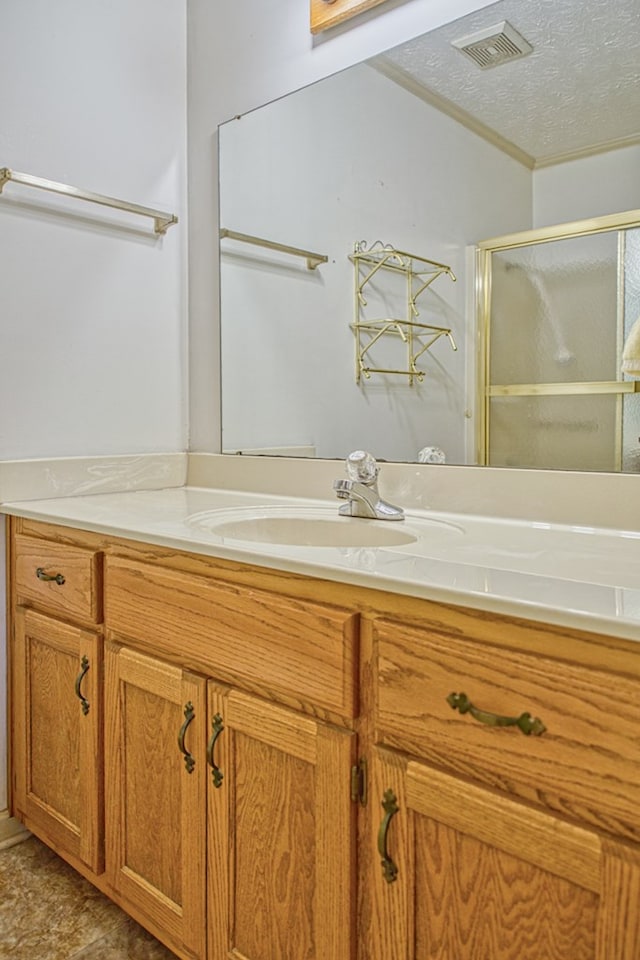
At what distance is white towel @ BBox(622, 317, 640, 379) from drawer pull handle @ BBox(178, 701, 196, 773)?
0.91 m

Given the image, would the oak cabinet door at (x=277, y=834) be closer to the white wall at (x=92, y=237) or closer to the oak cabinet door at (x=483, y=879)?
the oak cabinet door at (x=483, y=879)

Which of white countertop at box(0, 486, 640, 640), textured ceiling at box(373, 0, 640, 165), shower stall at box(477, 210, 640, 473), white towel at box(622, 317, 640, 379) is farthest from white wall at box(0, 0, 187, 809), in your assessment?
white towel at box(622, 317, 640, 379)

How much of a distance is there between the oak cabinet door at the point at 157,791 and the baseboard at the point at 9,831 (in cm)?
43

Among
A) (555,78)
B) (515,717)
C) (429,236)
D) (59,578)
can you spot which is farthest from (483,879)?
(555,78)

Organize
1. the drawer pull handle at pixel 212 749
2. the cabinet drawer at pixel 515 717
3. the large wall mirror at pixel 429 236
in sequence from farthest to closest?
the large wall mirror at pixel 429 236 → the drawer pull handle at pixel 212 749 → the cabinet drawer at pixel 515 717

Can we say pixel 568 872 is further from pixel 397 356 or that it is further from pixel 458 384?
pixel 397 356

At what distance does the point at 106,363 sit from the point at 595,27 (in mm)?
1261

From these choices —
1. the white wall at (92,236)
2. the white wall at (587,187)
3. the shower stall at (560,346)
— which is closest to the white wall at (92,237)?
the white wall at (92,236)

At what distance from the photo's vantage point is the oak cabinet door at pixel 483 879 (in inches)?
26.3

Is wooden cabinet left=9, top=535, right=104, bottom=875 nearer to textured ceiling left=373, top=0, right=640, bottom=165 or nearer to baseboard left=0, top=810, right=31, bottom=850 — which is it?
baseboard left=0, top=810, right=31, bottom=850

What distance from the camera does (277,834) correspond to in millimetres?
984

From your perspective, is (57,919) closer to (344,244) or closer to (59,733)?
(59,733)

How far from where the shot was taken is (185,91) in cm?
193

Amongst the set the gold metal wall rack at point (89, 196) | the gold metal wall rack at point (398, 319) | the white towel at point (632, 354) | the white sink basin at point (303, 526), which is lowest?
the white sink basin at point (303, 526)
